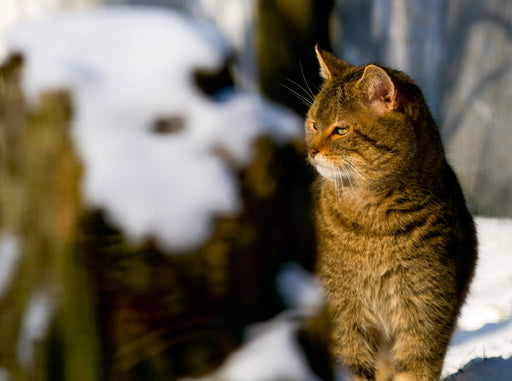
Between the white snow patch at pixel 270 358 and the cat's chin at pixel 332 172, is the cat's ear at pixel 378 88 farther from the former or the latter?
the white snow patch at pixel 270 358

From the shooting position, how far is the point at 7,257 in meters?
1.44

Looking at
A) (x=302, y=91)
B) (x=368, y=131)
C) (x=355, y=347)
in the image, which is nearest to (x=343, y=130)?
(x=368, y=131)

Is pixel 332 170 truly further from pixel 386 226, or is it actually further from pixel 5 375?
pixel 5 375

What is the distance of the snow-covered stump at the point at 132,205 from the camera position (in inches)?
54.0

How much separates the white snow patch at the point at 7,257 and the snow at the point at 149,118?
0.25m

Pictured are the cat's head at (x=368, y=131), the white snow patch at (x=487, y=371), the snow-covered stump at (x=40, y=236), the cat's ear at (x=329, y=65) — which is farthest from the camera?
the white snow patch at (x=487, y=371)

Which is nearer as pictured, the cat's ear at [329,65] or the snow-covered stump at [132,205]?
the snow-covered stump at [132,205]

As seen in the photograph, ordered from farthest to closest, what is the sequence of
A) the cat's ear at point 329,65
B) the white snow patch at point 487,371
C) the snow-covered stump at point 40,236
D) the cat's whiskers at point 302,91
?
the white snow patch at point 487,371 → the cat's ear at point 329,65 → the cat's whiskers at point 302,91 → the snow-covered stump at point 40,236

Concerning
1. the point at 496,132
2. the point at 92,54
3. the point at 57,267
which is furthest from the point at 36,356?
the point at 496,132

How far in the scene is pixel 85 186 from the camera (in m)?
1.36

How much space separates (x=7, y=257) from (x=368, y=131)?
1.51 m

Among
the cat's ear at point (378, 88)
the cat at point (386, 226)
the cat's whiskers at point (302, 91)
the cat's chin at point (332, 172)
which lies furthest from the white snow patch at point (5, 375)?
the cat's ear at point (378, 88)

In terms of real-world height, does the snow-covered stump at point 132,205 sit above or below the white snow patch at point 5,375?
above

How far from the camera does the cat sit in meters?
2.42
